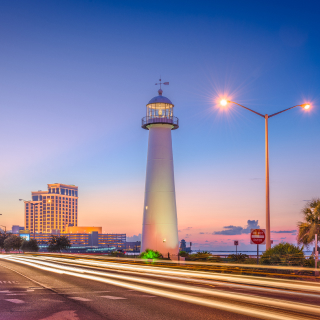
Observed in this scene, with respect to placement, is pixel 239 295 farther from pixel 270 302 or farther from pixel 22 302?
pixel 22 302

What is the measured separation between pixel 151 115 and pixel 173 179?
23.1 ft

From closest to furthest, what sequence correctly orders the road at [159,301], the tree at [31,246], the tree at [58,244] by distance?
1. the road at [159,301]
2. the tree at [58,244]
3. the tree at [31,246]

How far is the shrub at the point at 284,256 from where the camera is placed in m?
23.3

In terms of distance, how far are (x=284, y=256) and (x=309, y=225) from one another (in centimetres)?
745

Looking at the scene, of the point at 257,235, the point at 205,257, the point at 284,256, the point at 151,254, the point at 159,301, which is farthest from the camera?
the point at 151,254

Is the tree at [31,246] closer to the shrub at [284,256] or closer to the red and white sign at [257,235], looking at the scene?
the shrub at [284,256]

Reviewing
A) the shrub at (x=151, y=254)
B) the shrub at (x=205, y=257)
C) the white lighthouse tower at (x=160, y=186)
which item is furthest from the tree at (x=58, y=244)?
the shrub at (x=205, y=257)

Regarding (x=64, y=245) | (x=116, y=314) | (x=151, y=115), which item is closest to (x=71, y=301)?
(x=116, y=314)

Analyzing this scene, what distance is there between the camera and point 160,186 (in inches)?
1657

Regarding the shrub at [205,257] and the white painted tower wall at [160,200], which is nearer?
the shrub at [205,257]

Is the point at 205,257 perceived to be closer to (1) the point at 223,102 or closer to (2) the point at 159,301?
(1) the point at 223,102

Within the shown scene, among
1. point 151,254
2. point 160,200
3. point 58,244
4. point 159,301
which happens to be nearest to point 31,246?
point 58,244

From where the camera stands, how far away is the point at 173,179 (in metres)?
42.9

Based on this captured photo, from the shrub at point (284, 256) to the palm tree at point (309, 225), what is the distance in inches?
199
